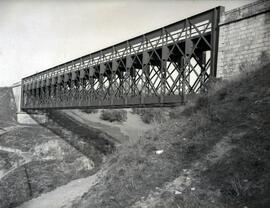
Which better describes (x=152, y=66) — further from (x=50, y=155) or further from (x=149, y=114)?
(x=149, y=114)

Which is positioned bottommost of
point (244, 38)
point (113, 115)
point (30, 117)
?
point (30, 117)

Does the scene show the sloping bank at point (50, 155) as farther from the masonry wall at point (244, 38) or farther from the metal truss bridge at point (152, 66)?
the masonry wall at point (244, 38)

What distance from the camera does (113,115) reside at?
4756 cm

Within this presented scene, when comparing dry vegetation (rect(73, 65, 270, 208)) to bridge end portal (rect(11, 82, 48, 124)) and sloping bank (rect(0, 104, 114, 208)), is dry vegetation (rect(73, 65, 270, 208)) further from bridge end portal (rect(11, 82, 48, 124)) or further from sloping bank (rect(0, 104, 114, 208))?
bridge end portal (rect(11, 82, 48, 124))

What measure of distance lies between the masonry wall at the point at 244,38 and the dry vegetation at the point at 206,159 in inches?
65.7

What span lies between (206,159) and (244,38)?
771 centimetres

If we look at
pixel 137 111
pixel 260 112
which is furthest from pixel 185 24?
pixel 137 111

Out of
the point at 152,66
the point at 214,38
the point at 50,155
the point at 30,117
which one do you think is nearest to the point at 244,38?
the point at 214,38

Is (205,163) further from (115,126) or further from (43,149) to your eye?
(115,126)

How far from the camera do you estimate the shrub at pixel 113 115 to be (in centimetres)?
4706

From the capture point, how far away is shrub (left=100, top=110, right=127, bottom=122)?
4706cm

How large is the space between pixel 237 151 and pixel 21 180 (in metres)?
20.1

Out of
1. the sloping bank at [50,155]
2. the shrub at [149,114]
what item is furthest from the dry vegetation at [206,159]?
the shrub at [149,114]

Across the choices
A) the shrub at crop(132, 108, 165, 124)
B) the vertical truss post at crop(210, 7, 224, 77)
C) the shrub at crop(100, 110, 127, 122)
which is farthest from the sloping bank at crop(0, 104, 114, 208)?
the vertical truss post at crop(210, 7, 224, 77)
